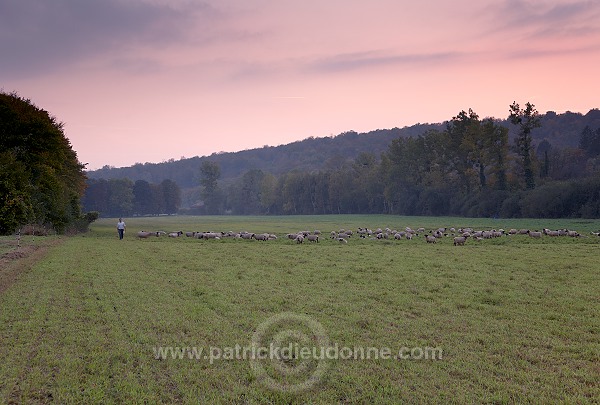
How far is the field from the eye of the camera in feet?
26.1

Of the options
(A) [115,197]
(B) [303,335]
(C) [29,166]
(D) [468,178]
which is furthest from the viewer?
(A) [115,197]

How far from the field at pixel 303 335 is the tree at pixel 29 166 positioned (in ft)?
82.4

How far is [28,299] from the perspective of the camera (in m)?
15.2

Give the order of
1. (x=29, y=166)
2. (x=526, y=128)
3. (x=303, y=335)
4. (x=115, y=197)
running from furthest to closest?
(x=115, y=197)
(x=526, y=128)
(x=29, y=166)
(x=303, y=335)

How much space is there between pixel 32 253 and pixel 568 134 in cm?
19260

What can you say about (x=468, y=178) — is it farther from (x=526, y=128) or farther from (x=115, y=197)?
(x=115, y=197)

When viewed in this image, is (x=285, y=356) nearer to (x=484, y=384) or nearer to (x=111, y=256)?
(x=484, y=384)

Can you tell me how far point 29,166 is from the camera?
4716cm

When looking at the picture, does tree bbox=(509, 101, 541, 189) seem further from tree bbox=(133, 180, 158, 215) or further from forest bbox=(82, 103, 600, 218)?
tree bbox=(133, 180, 158, 215)

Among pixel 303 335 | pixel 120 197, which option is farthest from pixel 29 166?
pixel 120 197

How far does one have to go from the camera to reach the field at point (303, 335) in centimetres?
794

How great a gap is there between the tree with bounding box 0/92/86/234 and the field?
2510 centimetres

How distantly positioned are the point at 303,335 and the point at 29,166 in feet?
154

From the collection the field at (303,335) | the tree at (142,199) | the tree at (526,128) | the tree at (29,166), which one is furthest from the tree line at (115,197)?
the field at (303,335)
